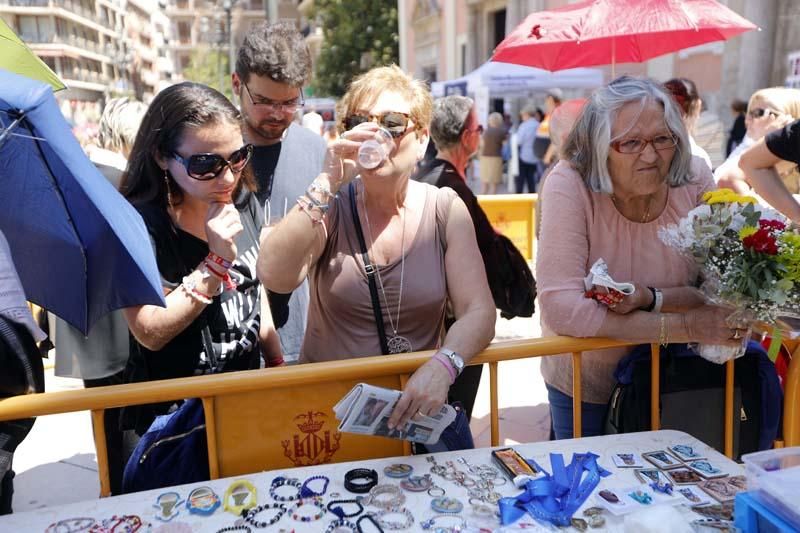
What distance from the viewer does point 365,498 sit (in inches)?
60.9

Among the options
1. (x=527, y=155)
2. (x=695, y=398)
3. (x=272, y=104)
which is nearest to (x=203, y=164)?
(x=272, y=104)

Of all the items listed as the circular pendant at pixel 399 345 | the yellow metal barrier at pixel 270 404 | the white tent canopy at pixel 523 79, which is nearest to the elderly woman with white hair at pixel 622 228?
the yellow metal barrier at pixel 270 404

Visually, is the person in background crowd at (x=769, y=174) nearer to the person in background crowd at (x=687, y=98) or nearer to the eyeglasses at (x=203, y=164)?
the person in background crowd at (x=687, y=98)

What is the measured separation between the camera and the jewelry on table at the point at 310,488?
1561mm

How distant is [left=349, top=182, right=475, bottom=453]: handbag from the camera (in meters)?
1.85

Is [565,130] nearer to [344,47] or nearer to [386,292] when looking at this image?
[386,292]

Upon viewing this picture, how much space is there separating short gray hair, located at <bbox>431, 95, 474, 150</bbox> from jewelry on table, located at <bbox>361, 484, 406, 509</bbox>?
2.28 m

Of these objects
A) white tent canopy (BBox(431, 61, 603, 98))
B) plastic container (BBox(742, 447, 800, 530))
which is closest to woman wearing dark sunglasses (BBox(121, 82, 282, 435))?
plastic container (BBox(742, 447, 800, 530))

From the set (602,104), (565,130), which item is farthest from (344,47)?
(602,104)

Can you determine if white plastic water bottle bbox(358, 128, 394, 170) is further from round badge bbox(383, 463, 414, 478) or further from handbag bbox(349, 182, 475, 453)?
round badge bbox(383, 463, 414, 478)

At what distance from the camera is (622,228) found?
2096 millimetres

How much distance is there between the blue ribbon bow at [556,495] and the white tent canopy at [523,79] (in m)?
11.1

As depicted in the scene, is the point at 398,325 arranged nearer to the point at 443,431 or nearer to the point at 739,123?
the point at 443,431

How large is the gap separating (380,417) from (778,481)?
0.89 metres
